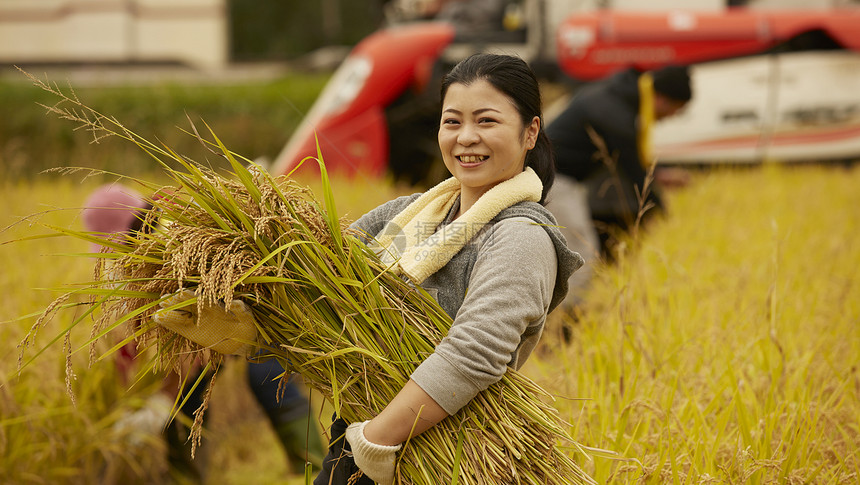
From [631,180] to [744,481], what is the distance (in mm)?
2587

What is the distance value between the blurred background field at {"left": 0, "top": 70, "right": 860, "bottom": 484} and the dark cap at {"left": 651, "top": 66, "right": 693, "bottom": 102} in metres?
0.80

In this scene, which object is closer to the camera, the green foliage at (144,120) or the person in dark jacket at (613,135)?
the person in dark jacket at (613,135)

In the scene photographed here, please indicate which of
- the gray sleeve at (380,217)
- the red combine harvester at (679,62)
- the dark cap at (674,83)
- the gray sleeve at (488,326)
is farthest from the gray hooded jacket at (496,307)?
the red combine harvester at (679,62)

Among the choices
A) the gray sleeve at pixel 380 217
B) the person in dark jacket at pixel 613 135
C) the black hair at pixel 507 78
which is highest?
the black hair at pixel 507 78

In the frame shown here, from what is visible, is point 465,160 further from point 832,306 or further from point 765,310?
point 832,306

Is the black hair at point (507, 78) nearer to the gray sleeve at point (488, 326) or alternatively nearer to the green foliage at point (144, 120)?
the gray sleeve at point (488, 326)

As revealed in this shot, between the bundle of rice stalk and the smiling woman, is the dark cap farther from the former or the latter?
the bundle of rice stalk

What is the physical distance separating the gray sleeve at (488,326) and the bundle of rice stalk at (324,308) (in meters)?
0.11

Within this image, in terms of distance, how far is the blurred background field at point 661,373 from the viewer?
1926 mm

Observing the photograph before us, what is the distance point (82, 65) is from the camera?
1620cm

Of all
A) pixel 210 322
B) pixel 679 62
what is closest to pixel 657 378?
pixel 210 322

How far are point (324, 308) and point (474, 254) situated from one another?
12.3 inches

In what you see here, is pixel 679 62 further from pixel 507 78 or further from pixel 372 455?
pixel 372 455

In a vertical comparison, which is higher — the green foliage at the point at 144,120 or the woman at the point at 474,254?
the woman at the point at 474,254
